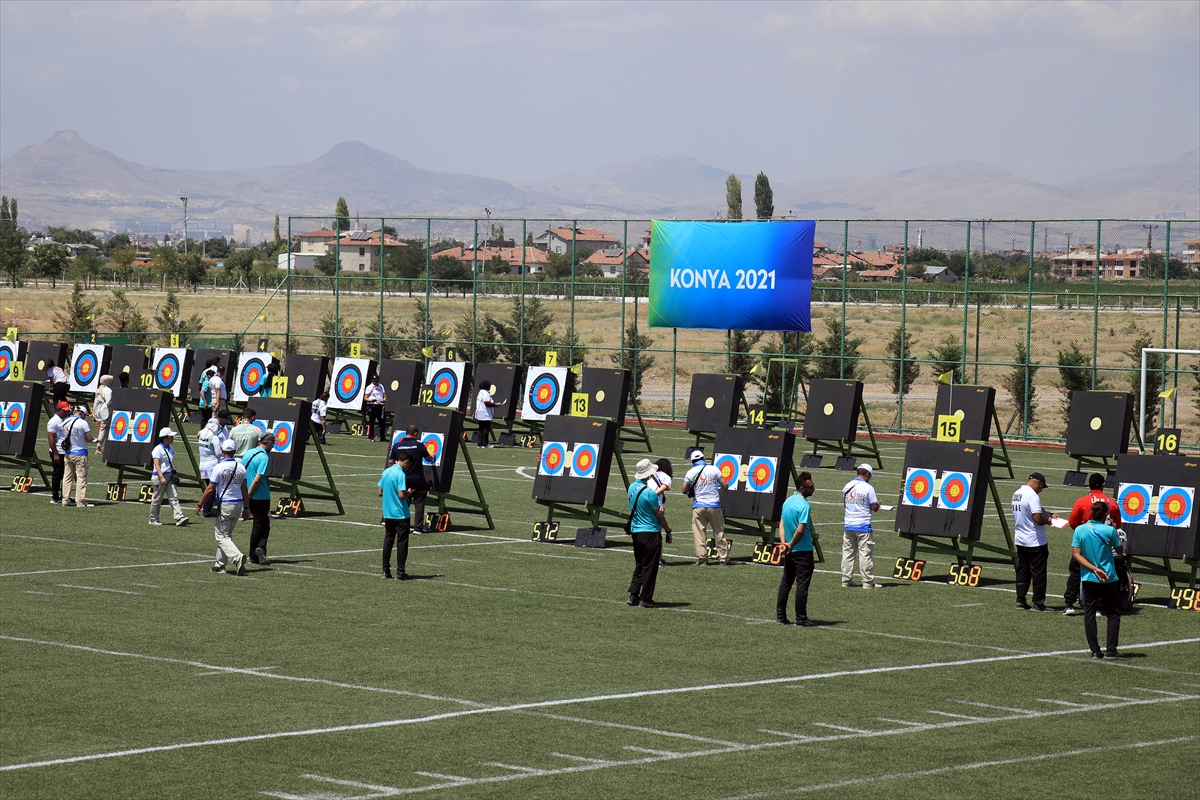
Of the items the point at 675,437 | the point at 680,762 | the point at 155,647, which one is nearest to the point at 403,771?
the point at 680,762

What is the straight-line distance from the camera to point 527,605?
2044 centimetres

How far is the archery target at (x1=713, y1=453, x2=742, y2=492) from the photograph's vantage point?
1024 inches

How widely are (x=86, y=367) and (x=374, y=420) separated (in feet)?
31.4

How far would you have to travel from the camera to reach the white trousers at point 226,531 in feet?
71.8

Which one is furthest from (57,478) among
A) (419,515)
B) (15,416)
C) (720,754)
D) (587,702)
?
(720,754)

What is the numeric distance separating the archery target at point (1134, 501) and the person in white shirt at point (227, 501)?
12675mm

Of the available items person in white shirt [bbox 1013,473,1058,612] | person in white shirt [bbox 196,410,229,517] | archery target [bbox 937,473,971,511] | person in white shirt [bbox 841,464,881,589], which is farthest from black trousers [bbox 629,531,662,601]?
person in white shirt [bbox 196,410,229,517]

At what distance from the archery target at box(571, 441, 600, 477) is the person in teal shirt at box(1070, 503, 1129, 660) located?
10.4 metres

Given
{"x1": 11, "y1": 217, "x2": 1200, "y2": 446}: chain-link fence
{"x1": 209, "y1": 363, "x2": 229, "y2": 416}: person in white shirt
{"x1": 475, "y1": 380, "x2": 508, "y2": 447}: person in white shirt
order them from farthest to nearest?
{"x1": 11, "y1": 217, "x2": 1200, "y2": 446}: chain-link fence
{"x1": 475, "y1": 380, "x2": 508, "y2": 447}: person in white shirt
{"x1": 209, "y1": 363, "x2": 229, "y2": 416}: person in white shirt

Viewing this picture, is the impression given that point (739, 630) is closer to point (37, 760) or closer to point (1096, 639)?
point (1096, 639)

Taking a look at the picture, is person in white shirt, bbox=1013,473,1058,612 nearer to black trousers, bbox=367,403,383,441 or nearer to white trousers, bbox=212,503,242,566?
white trousers, bbox=212,503,242,566

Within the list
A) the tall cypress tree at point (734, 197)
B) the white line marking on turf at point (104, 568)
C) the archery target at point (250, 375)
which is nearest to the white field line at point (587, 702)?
the white line marking on turf at point (104, 568)

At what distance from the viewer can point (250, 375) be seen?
46.1m

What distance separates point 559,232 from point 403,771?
5190 cm
